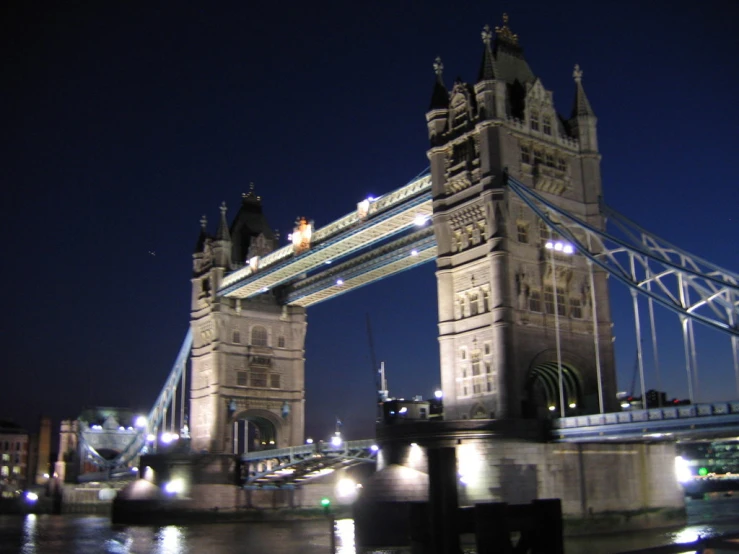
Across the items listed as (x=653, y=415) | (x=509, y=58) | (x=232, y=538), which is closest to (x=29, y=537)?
(x=232, y=538)

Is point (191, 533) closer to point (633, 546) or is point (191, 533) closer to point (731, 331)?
point (633, 546)

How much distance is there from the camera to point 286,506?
66.4 metres

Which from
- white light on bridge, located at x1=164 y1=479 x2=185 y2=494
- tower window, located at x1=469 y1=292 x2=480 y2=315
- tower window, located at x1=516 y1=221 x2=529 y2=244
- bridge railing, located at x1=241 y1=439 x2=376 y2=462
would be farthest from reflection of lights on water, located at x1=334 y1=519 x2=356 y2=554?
tower window, located at x1=516 y1=221 x2=529 y2=244

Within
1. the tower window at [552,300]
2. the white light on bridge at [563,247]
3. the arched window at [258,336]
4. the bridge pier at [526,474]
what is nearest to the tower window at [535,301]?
the tower window at [552,300]

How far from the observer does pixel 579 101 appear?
47812 mm

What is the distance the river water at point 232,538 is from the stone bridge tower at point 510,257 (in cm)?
706

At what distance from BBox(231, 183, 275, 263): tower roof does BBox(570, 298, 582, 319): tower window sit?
3373 cm

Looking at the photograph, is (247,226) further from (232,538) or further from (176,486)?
(232,538)

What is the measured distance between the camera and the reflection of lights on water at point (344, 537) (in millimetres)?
38156

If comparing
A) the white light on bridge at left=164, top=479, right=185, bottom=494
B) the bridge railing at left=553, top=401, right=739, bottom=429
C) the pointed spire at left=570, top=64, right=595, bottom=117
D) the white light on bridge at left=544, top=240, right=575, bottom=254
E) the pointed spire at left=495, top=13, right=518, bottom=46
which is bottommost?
the white light on bridge at left=164, top=479, right=185, bottom=494

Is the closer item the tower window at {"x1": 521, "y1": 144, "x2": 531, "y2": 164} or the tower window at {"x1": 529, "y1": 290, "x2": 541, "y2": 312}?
the tower window at {"x1": 529, "y1": 290, "x2": 541, "y2": 312}

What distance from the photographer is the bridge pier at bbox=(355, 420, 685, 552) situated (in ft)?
124

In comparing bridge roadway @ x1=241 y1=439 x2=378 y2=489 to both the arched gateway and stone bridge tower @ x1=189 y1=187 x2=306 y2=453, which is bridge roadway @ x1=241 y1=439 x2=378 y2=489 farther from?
the arched gateway

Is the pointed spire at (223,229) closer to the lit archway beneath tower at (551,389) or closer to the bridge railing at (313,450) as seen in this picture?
the bridge railing at (313,450)
